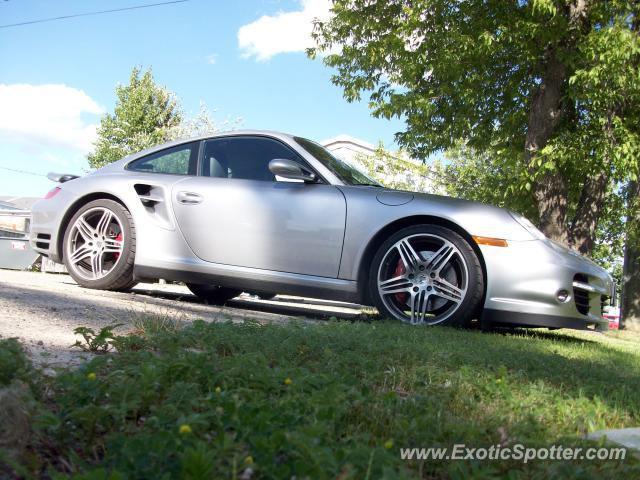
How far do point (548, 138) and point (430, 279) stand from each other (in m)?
7.02

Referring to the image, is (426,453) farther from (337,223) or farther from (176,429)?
(337,223)

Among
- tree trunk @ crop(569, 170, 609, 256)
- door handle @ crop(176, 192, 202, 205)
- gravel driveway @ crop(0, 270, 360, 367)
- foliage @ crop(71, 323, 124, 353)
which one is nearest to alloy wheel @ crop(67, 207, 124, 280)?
gravel driveway @ crop(0, 270, 360, 367)

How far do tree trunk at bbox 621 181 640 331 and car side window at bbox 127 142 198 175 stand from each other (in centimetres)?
1015

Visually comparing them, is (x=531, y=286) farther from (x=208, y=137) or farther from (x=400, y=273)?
(x=208, y=137)

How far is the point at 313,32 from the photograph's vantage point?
12.7m

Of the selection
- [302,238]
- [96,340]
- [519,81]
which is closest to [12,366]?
[96,340]

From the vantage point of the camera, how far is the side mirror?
4777 mm

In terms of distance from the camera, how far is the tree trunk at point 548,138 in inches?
402

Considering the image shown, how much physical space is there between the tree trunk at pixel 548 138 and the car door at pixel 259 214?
628cm

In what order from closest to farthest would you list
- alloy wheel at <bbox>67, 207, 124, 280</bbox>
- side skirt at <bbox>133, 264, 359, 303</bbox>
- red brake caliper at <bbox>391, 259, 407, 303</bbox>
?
red brake caliper at <bbox>391, 259, 407, 303</bbox> < side skirt at <bbox>133, 264, 359, 303</bbox> < alloy wheel at <bbox>67, 207, 124, 280</bbox>

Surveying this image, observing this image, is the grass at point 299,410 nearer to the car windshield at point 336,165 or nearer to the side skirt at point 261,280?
the side skirt at point 261,280

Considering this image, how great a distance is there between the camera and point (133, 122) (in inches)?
1559

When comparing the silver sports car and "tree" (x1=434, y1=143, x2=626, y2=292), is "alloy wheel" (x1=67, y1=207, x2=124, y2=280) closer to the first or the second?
the silver sports car

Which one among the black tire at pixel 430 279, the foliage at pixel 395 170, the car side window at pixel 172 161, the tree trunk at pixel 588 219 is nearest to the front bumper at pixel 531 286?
the black tire at pixel 430 279
